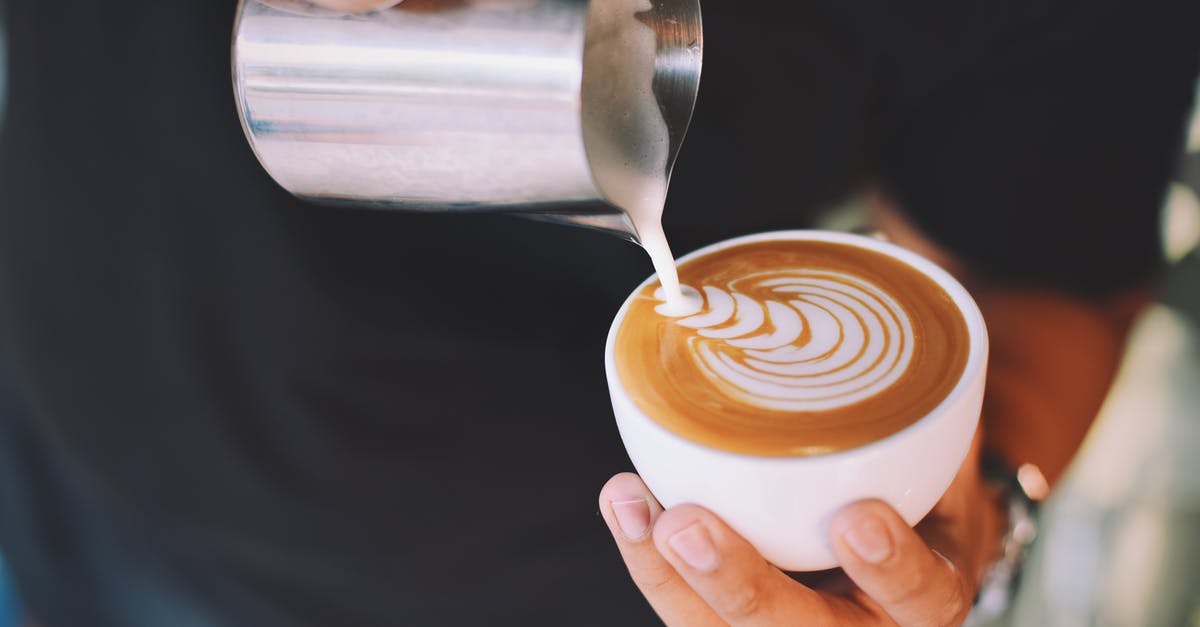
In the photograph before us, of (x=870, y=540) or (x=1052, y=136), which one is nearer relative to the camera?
(x=870, y=540)

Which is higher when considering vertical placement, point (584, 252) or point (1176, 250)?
point (584, 252)

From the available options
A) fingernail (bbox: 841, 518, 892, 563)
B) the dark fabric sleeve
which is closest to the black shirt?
the dark fabric sleeve

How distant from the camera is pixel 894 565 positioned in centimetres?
59

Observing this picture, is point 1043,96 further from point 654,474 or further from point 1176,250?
point 654,474

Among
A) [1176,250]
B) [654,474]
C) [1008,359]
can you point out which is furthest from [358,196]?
[1176,250]

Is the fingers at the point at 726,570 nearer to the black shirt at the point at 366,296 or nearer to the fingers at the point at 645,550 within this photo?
the fingers at the point at 645,550

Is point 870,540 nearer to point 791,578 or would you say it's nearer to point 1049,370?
point 791,578

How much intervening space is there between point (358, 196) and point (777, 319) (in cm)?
36

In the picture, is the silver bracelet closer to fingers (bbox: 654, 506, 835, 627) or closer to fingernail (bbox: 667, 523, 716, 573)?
fingers (bbox: 654, 506, 835, 627)

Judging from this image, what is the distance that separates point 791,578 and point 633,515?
0.14m

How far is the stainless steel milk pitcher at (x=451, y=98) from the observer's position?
0.52m

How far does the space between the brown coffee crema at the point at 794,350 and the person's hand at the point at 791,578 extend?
65 mm

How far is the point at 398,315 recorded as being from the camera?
108cm

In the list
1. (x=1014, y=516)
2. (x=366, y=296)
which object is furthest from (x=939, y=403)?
(x=366, y=296)
